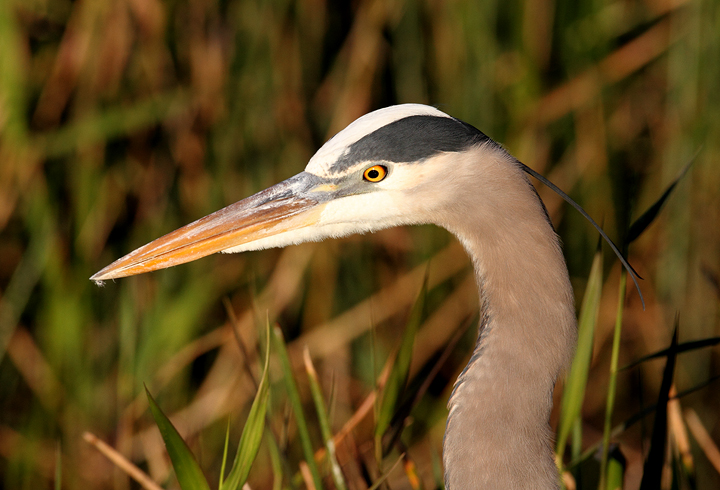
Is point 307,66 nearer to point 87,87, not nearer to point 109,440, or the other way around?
point 87,87

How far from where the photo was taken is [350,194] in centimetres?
129

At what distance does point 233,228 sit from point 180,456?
18.0 inches

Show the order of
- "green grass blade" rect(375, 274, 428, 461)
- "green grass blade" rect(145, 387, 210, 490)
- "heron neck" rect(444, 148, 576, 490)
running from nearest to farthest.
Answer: "green grass blade" rect(145, 387, 210, 490), "heron neck" rect(444, 148, 576, 490), "green grass blade" rect(375, 274, 428, 461)

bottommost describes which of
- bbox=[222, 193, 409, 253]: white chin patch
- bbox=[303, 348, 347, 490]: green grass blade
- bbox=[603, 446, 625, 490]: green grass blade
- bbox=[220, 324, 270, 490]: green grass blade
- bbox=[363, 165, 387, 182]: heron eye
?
bbox=[603, 446, 625, 490]: green grass blade

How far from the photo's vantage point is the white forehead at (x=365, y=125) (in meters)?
1.21

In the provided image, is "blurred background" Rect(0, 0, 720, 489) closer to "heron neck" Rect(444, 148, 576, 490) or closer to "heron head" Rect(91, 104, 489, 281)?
"heron head" Rect(91, 104, 489, 281)

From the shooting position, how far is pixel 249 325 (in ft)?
8.72

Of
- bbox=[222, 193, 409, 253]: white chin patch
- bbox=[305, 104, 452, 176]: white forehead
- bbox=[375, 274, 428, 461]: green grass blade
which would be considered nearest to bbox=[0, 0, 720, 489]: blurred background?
bbox=[375, 274, 428, 461]: green grass blade

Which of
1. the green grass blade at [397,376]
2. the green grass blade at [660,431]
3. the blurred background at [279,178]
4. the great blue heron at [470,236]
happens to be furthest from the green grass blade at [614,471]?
the blurred background at [279,178]

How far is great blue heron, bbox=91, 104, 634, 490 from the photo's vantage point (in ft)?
3.55

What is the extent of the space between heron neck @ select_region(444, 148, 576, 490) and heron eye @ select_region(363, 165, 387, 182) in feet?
0.72

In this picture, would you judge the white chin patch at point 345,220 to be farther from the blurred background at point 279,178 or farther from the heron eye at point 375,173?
the blurred background at point 279,178

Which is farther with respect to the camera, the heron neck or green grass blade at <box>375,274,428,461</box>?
green grass blade at <box>375,274,428,461</box>

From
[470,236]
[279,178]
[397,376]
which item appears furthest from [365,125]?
[279,178]
